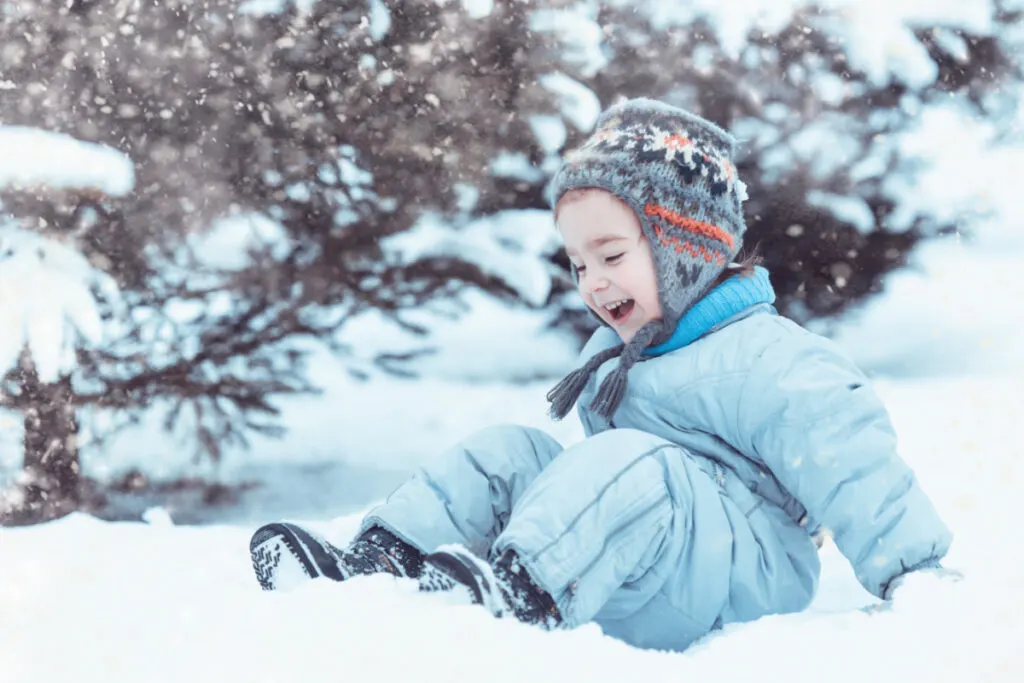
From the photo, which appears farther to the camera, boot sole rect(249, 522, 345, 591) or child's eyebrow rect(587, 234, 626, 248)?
child's eyebrow rect(587, 234, 626, 248)

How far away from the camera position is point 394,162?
3.64m

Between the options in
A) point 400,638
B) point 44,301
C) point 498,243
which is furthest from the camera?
point 498,243

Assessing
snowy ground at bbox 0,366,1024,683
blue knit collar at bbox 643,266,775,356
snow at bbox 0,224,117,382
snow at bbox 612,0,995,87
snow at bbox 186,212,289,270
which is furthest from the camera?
snow at bbox 612,0,995,87

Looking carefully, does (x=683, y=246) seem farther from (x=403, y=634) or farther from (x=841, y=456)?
(x=403, y=634)

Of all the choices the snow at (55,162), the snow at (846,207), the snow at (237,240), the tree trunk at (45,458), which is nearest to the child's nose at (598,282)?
the snow at (237,240)

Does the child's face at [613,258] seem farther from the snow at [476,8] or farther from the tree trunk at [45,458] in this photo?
the tree trunk at [45,458]

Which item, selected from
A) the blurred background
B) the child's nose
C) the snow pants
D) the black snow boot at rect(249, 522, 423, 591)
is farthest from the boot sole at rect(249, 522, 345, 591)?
the blurred background

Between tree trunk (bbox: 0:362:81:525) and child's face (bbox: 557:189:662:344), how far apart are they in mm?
2675

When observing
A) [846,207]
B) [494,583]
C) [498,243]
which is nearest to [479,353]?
[498,243]

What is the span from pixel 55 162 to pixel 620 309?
8.88ft

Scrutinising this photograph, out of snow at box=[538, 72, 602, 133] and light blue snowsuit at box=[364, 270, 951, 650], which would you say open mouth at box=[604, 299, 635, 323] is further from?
snow at box=[538, 72, 602, 133]

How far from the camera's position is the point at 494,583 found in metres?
1.26

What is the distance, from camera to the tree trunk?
365 centimetres

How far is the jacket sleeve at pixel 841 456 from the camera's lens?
144 centimetres
